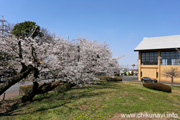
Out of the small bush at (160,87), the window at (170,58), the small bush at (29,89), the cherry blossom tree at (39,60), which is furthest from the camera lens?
the window at (170,58)

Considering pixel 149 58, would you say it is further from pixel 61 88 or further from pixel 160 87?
pixel 61 88

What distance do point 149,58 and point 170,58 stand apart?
14.8ft

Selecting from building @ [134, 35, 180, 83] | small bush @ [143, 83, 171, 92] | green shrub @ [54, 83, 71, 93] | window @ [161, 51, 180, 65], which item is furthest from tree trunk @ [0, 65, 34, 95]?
window @ [161, 51, 180, 65]

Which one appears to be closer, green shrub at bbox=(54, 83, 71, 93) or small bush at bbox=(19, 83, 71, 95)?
small bush at bbox=(19, 83, 71, 95)

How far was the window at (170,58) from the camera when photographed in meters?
28.6

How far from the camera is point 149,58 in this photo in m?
32.2

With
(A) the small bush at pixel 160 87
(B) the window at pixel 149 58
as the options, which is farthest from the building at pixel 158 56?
(A) the small bush at pixel 160 87

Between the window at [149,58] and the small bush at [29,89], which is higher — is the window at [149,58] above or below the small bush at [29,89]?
above

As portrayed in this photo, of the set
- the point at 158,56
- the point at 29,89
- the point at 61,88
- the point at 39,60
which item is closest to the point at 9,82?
the point at 39,60

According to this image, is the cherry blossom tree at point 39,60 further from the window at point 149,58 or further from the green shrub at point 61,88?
the window at point 149,58

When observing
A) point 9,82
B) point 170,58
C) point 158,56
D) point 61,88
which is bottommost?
point 61,88

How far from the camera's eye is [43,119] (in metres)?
6.43

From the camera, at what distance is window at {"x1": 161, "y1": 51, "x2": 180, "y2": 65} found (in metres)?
28.6

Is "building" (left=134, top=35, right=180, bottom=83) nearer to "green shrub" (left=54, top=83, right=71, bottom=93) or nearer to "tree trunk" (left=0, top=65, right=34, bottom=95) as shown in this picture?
"green shrub" (left=54, top=83, right=71, bottom=93)
